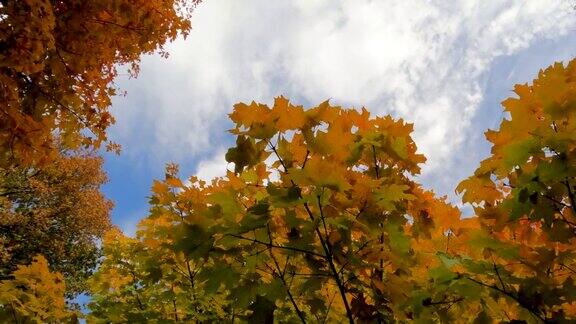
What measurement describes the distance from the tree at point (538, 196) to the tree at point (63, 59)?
11.4ft

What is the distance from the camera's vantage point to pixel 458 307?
2.06m

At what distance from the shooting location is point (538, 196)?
1530mm

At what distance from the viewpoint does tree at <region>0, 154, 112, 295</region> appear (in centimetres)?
1322

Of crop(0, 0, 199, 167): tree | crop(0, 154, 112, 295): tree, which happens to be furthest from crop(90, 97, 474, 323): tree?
crop(0, 154, 112, 295): tree

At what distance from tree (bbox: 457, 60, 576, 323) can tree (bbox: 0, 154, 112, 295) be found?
44.6 feet

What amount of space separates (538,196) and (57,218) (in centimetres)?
1574

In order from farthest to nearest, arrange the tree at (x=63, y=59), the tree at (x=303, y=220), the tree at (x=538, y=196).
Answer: the tree at (x=63, y=59) → the tree at (x=303, y=220) → the tree at (x=538, y=196)

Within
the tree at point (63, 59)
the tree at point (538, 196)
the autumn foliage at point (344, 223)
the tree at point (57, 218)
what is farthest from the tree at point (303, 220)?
the tree at point (57, 218)

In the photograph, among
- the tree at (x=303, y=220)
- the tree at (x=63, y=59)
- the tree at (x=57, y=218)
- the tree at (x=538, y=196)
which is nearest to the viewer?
the tree at (x=538, y=196)

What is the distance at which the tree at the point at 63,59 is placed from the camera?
3.62 m

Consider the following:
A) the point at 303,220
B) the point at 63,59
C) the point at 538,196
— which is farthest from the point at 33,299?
the point at 538,196

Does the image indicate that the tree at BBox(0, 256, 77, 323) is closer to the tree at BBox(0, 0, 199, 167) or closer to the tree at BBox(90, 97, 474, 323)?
the tree at BBox(0, 0, 199, 167)

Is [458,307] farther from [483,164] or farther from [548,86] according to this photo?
[548,86]

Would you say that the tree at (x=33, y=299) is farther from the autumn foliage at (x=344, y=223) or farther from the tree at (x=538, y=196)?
the tree at (x=538, y=196)
